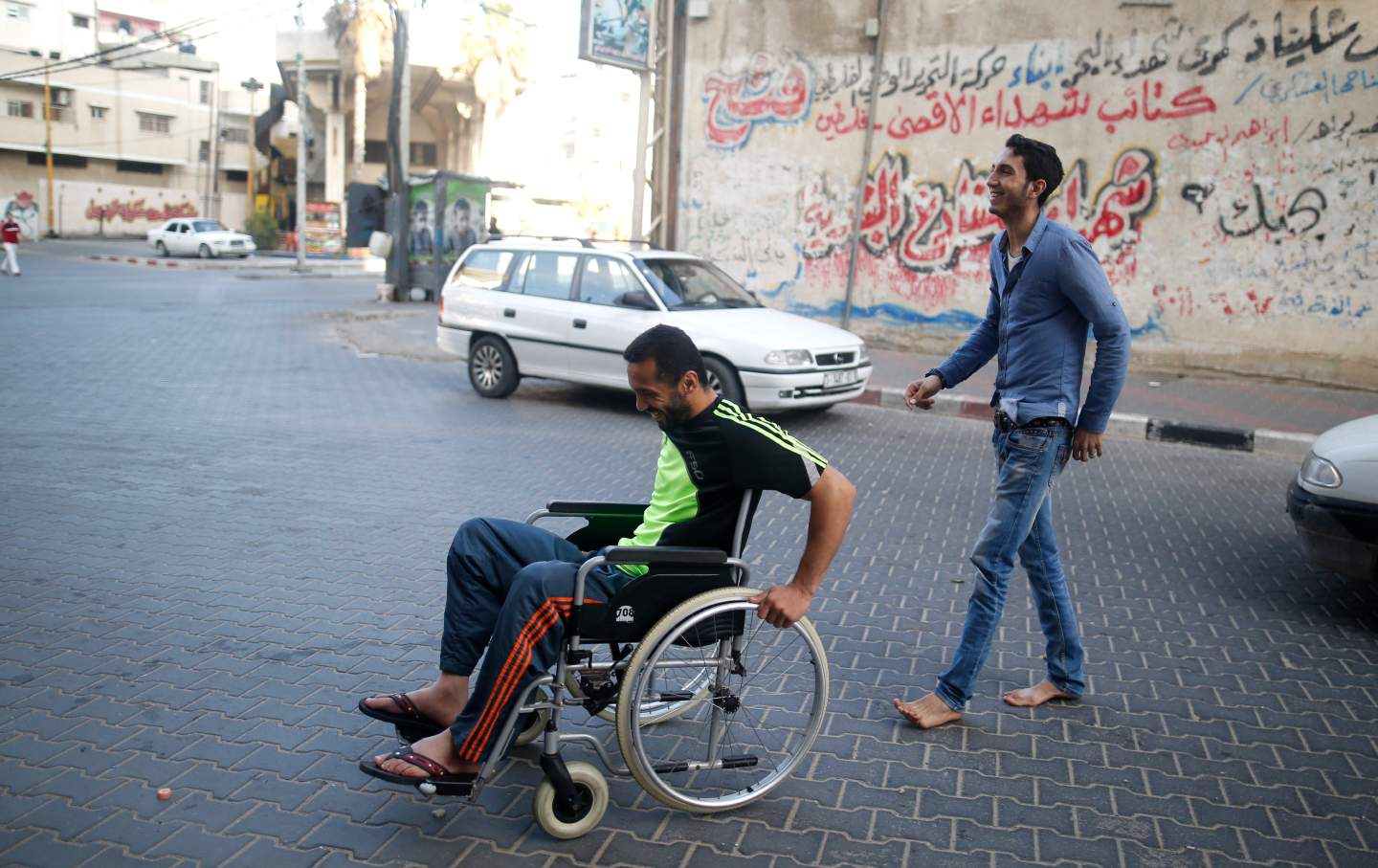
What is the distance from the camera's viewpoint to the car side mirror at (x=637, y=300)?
1055cm

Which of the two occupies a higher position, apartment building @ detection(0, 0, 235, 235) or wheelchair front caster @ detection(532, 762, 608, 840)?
apartment building @ detection(0, 0, 235, 235)

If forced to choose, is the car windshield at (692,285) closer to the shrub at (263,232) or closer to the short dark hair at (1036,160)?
the short dark hair at (1036,160)

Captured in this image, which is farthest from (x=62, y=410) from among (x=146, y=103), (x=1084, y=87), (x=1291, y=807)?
(x=146, y=103)

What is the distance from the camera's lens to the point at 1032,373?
3961 millimetres

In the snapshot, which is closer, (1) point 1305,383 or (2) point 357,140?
(1) point 1305,383

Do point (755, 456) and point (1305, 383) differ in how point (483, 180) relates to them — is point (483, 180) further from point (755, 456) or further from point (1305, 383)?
point (755, 456)

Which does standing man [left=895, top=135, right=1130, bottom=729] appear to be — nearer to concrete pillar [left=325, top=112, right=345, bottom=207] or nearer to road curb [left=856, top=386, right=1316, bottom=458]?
road curb [left=856, top=386, right=1316, bottom=458]

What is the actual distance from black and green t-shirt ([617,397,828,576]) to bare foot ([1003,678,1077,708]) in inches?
59.8

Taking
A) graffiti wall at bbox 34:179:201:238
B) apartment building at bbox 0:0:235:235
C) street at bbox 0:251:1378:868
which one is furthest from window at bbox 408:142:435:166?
street at bbox 0:251:1378:868

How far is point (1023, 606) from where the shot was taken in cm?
546

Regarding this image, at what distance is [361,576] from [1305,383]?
12.2 meters

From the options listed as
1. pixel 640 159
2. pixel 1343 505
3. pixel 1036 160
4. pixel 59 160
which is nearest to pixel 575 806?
pixel 1036 160

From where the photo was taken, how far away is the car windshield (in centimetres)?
1074

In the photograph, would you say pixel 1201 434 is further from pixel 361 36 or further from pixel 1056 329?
pixel 361 36
